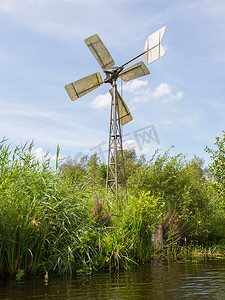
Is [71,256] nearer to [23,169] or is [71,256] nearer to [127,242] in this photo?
[127,242]

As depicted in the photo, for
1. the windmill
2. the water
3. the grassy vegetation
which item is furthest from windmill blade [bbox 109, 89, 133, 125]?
the water

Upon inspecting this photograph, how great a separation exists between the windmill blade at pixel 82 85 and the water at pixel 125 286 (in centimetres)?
852

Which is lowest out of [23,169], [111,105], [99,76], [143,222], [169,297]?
[169,297]

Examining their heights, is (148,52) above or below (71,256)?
above

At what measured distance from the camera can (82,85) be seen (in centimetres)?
1352

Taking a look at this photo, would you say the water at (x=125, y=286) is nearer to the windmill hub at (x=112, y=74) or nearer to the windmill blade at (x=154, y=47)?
the windmill blade at (x=154, y=47)

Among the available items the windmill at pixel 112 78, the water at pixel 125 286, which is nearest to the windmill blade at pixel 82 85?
the windmill at pixel 112 78

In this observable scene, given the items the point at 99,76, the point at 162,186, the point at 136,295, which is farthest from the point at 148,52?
the point at 136,295

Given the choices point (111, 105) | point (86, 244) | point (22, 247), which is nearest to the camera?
point (22, 247)

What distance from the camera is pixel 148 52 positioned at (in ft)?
40.1

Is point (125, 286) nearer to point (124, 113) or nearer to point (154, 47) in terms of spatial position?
point (154, 47)

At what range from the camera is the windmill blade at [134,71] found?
13148mm

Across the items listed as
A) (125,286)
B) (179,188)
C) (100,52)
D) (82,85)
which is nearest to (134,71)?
(100,52)

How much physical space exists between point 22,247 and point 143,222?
11.1ft
